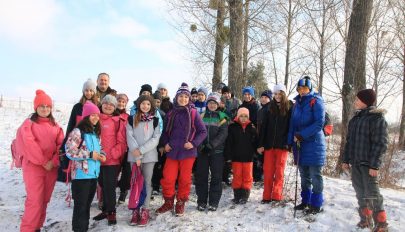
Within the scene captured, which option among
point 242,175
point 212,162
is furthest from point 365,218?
point 212,162

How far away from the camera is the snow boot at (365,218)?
16.3 feet

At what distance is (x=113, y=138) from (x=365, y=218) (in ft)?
13.2

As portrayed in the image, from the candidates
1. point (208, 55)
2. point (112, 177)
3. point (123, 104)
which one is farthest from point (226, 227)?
point (208, 55)

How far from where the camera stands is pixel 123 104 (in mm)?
6207

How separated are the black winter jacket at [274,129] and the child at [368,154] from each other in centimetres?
110

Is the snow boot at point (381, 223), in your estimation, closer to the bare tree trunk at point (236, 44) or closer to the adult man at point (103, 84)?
the adult man at point (103, 84)

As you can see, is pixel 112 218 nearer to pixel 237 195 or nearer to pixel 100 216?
pixel 100 216

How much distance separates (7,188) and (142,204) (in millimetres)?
4573

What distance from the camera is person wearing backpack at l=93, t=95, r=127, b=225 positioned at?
18.2ft

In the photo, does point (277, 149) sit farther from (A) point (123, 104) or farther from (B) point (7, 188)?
(B) point (7, 188)

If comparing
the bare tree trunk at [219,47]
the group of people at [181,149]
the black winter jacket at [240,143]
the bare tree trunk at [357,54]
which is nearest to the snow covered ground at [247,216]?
the group of people at [181,149]

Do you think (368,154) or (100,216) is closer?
(368,154)

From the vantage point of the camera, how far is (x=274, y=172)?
6.04m

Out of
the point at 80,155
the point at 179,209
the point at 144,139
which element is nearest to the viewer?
the point at 80,155
